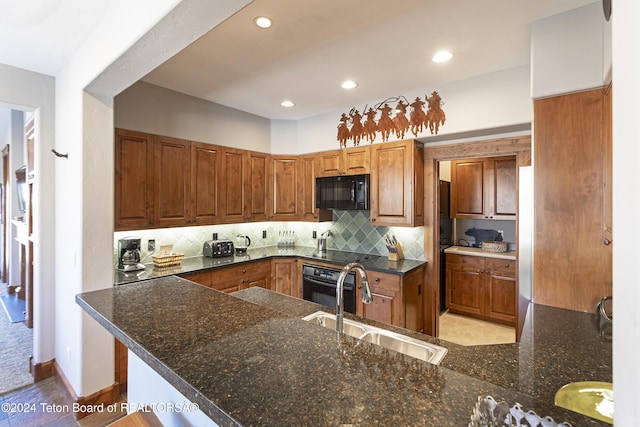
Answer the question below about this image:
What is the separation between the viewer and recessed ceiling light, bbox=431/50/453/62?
231 centimetres

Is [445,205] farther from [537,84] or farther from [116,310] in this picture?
[116,310]

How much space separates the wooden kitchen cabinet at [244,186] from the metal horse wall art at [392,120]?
1128 millimetres

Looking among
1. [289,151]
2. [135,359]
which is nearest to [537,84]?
[135,359]

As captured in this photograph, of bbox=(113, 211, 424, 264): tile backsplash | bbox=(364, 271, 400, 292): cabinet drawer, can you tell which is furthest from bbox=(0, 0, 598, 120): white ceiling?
bbox=(364, 271, 400, 292): cabinet drawer

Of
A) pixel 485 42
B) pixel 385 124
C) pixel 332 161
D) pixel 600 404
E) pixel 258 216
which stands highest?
pixel 485 42

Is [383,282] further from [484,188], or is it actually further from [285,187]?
[484,188]

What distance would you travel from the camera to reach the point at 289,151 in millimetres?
4133

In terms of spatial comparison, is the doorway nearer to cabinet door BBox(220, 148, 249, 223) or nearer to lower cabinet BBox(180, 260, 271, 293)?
lower cabinet BBox(180, 260, 271, 293)

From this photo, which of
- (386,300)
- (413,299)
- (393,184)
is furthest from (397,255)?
(393,184)

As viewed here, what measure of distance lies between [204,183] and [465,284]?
3.61 meters

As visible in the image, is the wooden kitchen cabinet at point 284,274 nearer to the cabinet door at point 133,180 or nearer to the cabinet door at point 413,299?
the cabinet door at point 413,299

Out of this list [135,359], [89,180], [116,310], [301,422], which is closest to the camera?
[301,422]

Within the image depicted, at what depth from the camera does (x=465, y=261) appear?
13.6ft

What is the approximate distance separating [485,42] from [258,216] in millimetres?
2928
